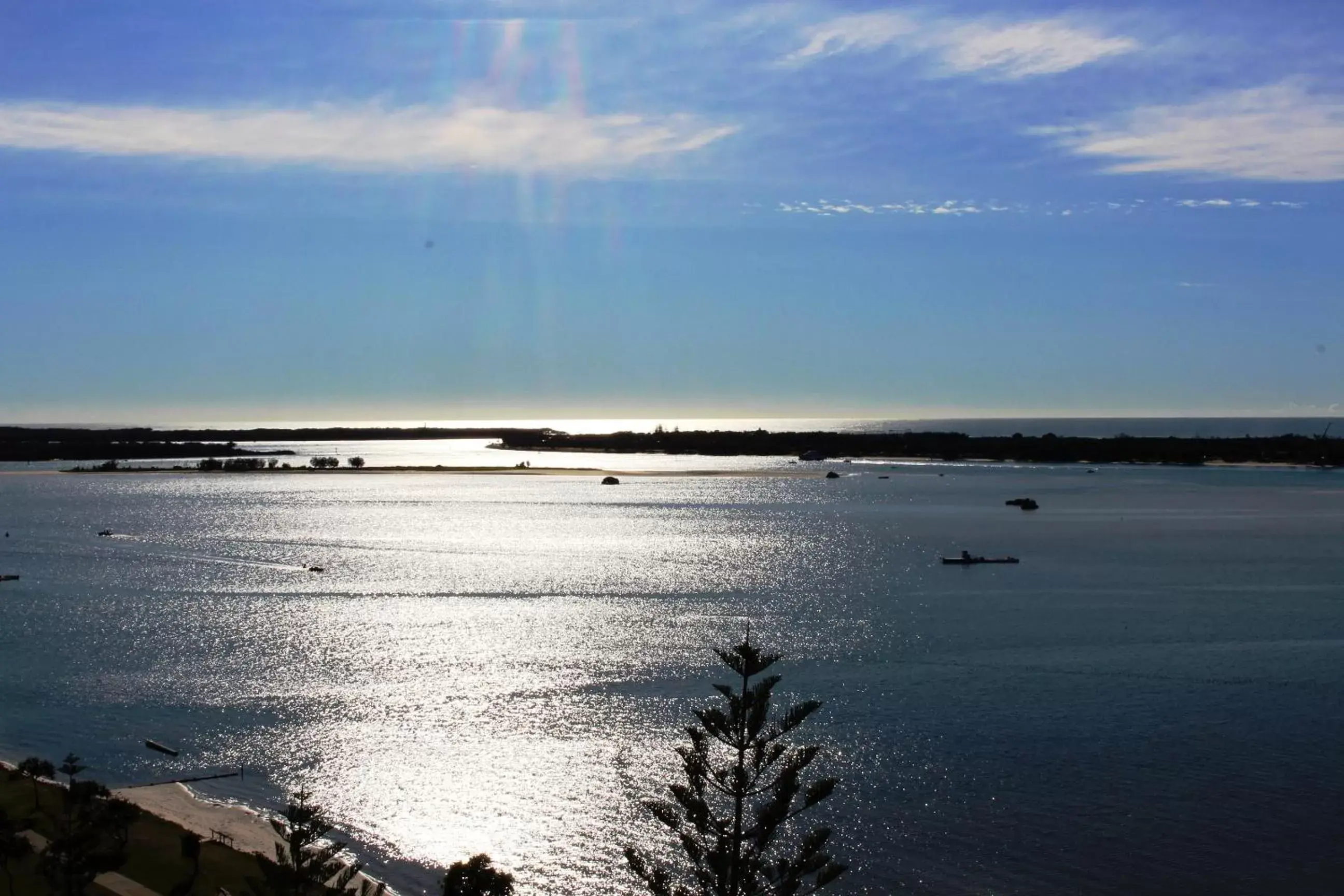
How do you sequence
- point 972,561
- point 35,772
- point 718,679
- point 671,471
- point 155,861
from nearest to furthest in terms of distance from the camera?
point 155,861
point 35,772
point 718,679
point 972,561
point 671,471

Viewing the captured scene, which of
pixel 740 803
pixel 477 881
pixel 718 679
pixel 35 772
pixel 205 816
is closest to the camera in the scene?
pixel 477 881

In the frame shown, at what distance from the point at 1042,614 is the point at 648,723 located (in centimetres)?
2284

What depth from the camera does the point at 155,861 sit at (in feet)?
64.5

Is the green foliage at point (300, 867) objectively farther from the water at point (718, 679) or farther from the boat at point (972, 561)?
the boat at point (972, 561)

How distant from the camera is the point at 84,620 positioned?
153ft

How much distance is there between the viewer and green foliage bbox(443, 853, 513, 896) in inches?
494

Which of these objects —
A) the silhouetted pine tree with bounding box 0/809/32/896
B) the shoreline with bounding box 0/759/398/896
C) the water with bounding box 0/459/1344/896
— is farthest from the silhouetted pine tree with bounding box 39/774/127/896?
the water with bounding box 0/459/1344/896

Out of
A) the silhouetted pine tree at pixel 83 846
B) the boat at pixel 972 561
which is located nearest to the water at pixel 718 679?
the boat at pixel 972 561

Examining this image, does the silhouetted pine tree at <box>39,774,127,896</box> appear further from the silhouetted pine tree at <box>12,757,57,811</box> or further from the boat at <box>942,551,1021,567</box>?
the boat at <box>942,551,1021,567</box>

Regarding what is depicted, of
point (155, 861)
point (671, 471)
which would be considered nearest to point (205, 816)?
point (155, 861)

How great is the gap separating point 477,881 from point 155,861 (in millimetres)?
9911

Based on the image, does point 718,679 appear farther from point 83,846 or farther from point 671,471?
point 671,471

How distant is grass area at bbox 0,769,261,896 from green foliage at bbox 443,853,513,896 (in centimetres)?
622

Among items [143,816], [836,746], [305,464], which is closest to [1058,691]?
[836,746]
